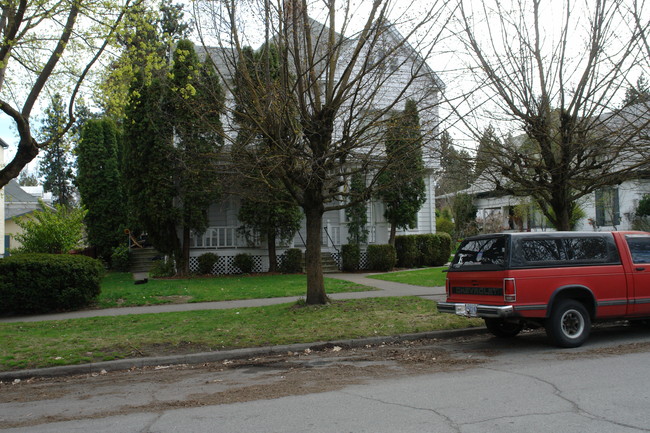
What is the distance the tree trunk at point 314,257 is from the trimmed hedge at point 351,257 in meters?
9.36

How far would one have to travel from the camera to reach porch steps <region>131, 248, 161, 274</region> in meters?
22.8

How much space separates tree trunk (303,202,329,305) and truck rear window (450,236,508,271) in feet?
11.4

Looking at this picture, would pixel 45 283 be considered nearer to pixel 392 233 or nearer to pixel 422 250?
pixel 392 233

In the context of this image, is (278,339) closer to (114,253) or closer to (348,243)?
(348,243)

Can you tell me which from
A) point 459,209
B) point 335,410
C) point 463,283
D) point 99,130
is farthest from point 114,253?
point 459,209

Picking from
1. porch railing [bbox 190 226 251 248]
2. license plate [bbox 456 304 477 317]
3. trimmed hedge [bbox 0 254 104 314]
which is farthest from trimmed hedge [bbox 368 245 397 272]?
license plate [bbox 456 304 477 317]

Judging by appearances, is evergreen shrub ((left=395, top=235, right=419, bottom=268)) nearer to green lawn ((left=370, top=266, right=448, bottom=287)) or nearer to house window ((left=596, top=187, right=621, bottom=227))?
green lawn ((left=370, top=266, right=448, bottom=287))

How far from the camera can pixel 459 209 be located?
119 ft

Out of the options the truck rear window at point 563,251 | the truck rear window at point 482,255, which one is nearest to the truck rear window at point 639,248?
the truck rear window at point 563,251

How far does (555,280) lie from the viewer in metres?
7.82

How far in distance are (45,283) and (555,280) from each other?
10.8 m

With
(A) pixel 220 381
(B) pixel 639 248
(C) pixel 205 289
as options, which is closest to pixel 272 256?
(C) pixel 205 289

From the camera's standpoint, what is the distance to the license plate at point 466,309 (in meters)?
8.01

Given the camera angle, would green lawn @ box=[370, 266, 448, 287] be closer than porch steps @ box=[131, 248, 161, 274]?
Yes
